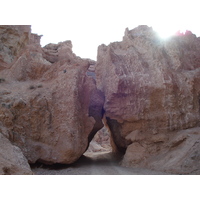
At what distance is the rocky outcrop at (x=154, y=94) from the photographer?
33.3ft

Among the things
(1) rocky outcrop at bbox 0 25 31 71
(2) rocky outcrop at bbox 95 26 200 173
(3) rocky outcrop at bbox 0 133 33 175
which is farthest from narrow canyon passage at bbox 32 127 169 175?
(1) rocky outcrop at bbox 0 25 31 71

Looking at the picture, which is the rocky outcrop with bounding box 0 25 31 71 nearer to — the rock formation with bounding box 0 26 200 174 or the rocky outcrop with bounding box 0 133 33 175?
the rock formation with bounding box 0 26 200 174

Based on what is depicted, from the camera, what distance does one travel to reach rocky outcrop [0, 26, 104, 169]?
890 cm

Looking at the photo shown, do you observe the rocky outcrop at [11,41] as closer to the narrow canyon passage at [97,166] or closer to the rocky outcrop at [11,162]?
the narrow canyon passage at [97,166]

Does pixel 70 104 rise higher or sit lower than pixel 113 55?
lower

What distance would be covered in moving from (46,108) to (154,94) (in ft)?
17.6

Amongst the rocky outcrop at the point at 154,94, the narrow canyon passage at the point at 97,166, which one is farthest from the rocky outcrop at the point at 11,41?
the narrow canyon passage at the point at 97,166

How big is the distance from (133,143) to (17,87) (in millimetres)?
6538

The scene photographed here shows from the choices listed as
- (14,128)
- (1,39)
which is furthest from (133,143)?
(1,39)

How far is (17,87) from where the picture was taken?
10.5m

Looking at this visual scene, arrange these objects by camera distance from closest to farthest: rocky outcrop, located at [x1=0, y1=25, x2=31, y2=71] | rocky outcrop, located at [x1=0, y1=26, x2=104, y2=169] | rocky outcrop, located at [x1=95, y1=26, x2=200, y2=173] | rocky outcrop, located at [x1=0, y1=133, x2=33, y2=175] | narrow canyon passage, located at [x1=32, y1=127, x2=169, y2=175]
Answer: rocky outcrop, located at [x1=0, y1=133, x2=33, y2=175] < narrow canyon passage, located at [x1=32, y1=127, x2=169, y2=175] < rocky outcrop, located at [x1=0, y1=26, x2=104, y2=169] < rocky outcrop, located at [x1=95, y1=26, x2=200, y2=173] < rocky outcrop, located at [x1=0, y1=25, x2=31, y2=71]

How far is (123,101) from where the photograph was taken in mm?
11203

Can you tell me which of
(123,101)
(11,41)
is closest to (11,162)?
(123,101)

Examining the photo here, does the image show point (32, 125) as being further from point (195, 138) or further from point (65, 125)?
point (195, 138)
